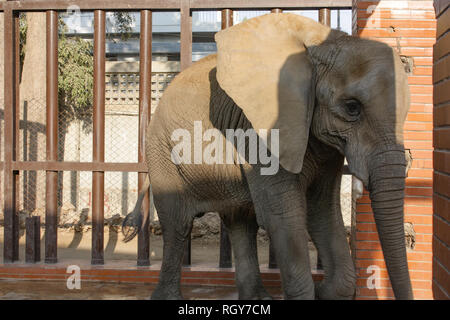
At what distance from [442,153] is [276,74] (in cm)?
97

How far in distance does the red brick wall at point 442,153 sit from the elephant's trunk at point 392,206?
0.57 ft

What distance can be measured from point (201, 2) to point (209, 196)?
1.99m

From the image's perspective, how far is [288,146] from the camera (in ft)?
9.66

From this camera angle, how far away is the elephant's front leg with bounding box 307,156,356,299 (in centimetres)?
351

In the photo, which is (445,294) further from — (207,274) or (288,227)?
(207,274)

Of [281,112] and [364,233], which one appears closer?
[281,112]

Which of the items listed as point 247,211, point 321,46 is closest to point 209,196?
point 247,211

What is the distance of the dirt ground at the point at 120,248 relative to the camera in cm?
814

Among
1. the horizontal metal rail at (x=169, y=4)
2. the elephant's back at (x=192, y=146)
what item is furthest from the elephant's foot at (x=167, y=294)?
the horizontal metal rail at (x=169, y=4)

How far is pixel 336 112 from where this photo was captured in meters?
2.86
